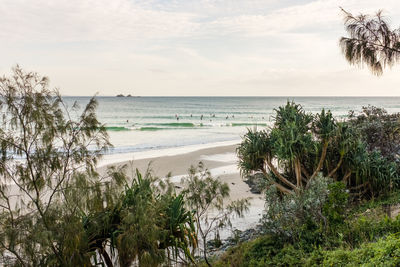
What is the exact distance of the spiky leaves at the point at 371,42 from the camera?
9.01 meters

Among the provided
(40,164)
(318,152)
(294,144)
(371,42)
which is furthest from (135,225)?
(371,42)

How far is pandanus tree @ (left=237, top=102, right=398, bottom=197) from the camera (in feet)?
33.0

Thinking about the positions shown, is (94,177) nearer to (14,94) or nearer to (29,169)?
(29,169)

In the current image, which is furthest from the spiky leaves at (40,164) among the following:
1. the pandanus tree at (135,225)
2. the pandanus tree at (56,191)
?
the pandanus tree at (135,225)

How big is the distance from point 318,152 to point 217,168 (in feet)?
29.4

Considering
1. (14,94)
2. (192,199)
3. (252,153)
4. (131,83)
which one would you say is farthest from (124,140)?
(131,83)

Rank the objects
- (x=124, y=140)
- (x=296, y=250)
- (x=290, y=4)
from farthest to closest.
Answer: (x=124, y=140)
(x=290, y=4)
(x=296, y=250)

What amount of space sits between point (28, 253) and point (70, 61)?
44760 millimetres

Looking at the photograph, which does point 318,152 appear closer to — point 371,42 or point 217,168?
point 371,42

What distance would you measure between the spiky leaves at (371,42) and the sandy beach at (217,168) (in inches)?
218

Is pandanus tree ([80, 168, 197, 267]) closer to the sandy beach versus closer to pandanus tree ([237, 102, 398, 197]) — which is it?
the sandy beach

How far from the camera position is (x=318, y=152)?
11.0m

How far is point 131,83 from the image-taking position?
93.4 metres

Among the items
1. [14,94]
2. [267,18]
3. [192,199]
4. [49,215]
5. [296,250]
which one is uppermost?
[267,18]
